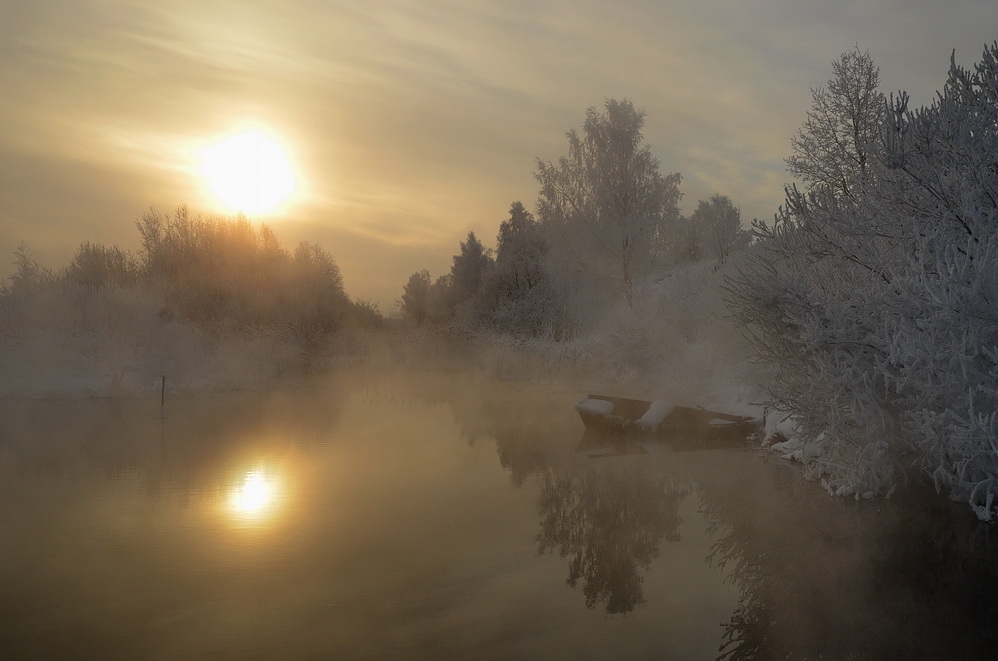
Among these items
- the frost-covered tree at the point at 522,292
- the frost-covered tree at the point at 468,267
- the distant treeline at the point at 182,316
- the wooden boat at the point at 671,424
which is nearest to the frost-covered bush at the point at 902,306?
the wooden boat at the point at 671,424

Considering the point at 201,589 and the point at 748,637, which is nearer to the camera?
the point at 748,637

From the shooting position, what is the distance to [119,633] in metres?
6.33

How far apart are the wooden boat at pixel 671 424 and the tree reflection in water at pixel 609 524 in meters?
3.61

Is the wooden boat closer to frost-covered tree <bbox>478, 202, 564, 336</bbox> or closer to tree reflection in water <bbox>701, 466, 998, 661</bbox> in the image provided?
tree reflection in water <bbox>701, 466, 998, 661</bbox>

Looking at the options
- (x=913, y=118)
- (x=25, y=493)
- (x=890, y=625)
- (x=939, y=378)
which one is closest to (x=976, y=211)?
(x=913, y=118)

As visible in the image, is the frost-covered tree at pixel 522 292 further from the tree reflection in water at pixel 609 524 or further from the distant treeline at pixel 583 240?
the tree reflection in water at pixel 609 524

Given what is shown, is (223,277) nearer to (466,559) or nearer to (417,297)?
(417,297)

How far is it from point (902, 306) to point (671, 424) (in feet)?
29.4

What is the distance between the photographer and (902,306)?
967 cm

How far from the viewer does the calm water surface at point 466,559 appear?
6.28 meters

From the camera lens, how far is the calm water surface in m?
6.28

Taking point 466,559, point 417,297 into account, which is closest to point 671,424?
point 466,559

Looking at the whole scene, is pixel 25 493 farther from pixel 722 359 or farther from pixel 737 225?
pixel 737 225

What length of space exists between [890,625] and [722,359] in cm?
1884
